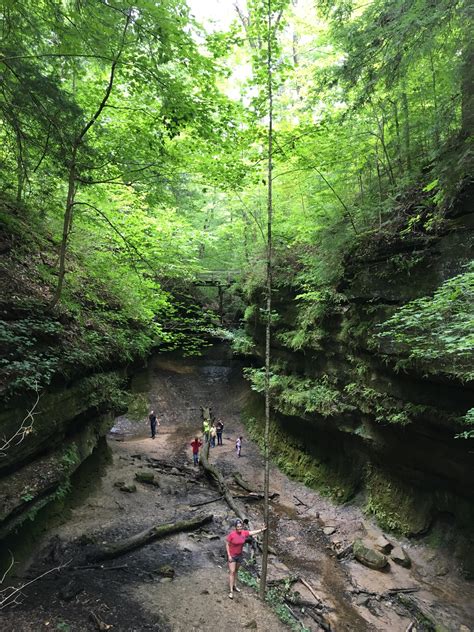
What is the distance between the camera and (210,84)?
795 cm

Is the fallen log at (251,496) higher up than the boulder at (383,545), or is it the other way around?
the boulder at (383,545)

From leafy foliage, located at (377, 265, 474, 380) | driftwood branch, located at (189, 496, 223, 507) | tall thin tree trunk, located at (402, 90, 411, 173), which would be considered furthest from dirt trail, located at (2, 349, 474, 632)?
tall thin tree trunk, located at (402, 90, 411, 173)

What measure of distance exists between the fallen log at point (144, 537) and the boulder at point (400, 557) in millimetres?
5350

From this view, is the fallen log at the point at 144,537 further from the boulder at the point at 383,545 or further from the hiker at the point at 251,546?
the boulder at the point at 383,545

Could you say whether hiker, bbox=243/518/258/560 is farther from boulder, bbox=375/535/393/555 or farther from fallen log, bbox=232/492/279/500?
boulder, bbox=375/535/393/555

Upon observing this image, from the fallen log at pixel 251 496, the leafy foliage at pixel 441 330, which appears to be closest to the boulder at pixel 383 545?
the fallen log at pixel 251 496

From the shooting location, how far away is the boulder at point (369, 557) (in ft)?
31.5

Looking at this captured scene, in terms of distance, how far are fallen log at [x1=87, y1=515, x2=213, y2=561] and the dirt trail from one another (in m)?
0.19

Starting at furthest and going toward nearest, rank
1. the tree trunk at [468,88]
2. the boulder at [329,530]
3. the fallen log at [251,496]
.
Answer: the fallen log at [251,496] → the boulder at [329,530] → the tree trunk at [468,88]

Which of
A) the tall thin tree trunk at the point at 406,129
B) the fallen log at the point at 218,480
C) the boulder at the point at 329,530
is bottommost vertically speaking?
the boulder at the point at 329,530

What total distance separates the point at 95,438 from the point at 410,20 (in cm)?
1267

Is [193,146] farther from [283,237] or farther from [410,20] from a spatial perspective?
[283,237]

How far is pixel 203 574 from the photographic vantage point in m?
8.34

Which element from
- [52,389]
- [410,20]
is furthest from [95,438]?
[410,20]
